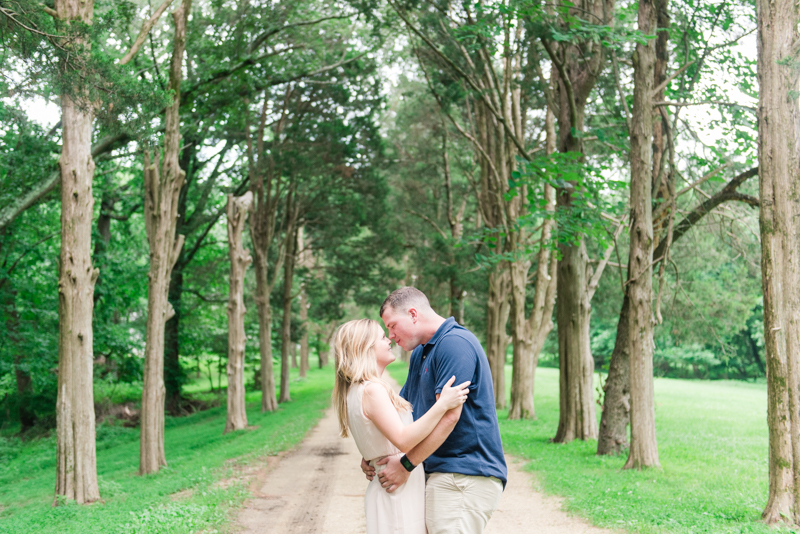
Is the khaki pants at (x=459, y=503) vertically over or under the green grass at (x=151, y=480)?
over

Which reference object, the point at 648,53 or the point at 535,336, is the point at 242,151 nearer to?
the point at 535,336

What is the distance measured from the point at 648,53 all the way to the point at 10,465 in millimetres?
16151

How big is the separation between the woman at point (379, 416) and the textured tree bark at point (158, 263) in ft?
28.9

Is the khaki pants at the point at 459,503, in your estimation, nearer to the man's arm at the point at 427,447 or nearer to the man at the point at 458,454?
the man at the point at 458,454

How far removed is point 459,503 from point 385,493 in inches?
15.4

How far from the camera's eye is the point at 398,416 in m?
2.97

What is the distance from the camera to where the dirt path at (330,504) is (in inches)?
259

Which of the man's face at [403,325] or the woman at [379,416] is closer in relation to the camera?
the woman at [379,416]

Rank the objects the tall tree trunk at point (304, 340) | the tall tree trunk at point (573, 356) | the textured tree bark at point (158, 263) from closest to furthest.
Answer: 1. the textured tree bark at point (158, 263)
2. the tall tree trunk at point (573, 356)
3. the tall tree trunk at point (304, 340)

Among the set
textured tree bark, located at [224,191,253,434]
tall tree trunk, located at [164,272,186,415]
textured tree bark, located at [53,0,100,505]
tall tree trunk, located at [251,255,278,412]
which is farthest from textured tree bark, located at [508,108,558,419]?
tall tree trunk, located at [164,272,186,415]

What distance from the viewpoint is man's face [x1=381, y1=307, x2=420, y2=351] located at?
3219 millimetres

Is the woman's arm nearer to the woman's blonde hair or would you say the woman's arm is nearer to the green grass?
the woman's blonde hair

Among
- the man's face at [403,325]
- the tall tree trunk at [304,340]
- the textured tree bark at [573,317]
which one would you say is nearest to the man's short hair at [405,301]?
the man's face at [403,325]

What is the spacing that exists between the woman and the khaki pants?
86 millimetres
